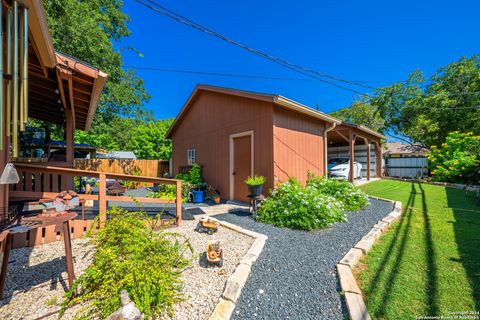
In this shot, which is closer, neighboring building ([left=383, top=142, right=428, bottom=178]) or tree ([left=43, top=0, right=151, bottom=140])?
tree ([left=43, top=0, right=151, bottom=140])

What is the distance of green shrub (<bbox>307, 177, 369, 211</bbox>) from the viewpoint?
5.84 m

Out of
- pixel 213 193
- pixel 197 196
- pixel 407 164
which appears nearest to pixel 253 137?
pixel 213 193

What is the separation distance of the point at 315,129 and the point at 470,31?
13.1 metres

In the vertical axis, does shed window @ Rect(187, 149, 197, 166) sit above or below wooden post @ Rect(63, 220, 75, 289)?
above

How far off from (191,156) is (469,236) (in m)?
8.97

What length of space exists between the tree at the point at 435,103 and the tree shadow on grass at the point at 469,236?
13189mm

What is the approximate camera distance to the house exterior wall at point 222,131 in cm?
595

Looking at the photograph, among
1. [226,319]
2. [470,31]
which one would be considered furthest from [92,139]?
[470,31]

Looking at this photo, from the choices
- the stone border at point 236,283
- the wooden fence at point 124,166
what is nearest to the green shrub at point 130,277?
the stone border at point 236,283

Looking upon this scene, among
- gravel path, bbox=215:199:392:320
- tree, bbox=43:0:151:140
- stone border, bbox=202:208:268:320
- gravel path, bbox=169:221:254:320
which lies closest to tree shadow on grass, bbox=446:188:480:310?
gravel path, bbox=215:199:392:320

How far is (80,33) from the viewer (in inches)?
335

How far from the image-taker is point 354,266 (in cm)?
281

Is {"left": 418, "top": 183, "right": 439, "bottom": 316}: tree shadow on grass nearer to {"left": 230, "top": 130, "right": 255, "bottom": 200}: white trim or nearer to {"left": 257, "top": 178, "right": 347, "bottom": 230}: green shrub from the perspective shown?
{"left": 257, "top": 178, "right": 347, "bottom": 230}: green shrub

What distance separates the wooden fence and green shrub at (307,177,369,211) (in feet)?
32.8
